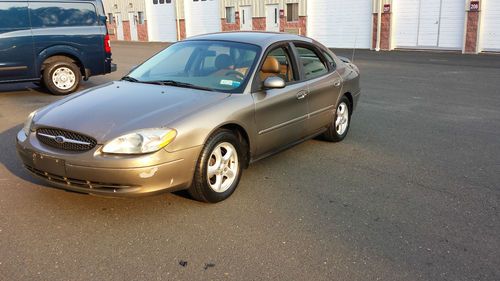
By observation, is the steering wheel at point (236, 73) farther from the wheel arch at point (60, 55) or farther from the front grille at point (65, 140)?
the wheel arch at point (60, 55)

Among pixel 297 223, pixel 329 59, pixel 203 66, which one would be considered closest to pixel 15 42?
pixel 203 66

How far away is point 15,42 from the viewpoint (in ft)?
30.9

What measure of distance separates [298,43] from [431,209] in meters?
2.48

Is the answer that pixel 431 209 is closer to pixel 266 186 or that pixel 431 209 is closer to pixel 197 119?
pixel 266 186

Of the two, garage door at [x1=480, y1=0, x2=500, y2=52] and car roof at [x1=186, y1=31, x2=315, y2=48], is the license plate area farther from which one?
garage door at [x1=480, y1=0, x2=500, y2=52]

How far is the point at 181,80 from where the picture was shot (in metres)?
4.88

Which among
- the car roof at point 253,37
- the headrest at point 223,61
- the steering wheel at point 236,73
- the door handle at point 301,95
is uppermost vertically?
the car roof at point 253,37

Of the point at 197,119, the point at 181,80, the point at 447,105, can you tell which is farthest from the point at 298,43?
the point at 447,105

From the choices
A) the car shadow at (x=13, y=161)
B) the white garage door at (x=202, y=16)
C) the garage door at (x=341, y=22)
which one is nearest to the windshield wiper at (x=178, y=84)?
the car shadow at (x=13, y=161)

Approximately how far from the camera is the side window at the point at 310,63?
5602mm

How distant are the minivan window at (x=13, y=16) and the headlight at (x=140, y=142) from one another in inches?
275

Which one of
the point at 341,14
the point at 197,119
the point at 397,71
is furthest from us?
the point at 341,14

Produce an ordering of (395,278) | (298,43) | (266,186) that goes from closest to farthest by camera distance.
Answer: (395,278)
(266,186)
(298,43)

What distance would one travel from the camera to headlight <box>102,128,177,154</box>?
12.3ft
